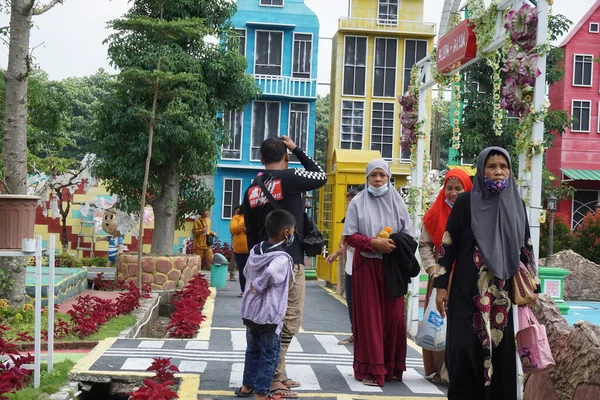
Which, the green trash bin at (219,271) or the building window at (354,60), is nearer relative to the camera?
the green trash bin at (219,271)

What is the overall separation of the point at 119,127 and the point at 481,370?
41.3 ft

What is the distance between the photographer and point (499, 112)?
25.7ft

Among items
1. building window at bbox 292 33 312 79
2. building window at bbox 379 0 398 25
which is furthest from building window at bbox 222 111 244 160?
building window at bbox 379 0 398 25

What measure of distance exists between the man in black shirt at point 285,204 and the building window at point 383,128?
80.7ft

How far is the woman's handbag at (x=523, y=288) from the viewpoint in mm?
5180

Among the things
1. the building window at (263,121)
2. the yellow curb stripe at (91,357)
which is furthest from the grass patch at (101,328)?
the building window at (263,121)

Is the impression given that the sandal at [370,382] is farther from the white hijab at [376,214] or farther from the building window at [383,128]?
the building window at [383,128]

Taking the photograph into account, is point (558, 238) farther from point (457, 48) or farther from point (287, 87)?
point (457, 48)

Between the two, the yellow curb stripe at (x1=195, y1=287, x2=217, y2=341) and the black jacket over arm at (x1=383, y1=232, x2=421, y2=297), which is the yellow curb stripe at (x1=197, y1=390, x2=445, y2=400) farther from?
the yellow curb stripe at (x1=195, y1=287, x2=217, y2=341)

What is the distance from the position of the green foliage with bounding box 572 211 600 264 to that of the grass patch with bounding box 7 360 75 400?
59.4 feet

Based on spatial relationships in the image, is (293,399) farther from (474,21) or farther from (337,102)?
(337,102)

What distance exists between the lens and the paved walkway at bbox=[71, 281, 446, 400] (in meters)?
6.34

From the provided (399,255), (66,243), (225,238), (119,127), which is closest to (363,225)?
(399,255)

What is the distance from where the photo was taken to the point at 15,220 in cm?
616
